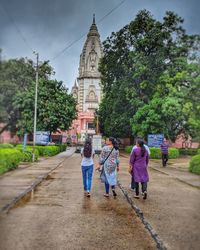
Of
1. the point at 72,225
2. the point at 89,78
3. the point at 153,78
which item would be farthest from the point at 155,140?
the point at 89,78

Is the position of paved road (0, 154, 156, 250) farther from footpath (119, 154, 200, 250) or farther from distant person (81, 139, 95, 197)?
distant person (81, 139, 95, 197)

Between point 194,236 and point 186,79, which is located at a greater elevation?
point 186,79

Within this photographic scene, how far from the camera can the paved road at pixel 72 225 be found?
495 cm

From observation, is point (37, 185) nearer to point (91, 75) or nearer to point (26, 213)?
point (26, 213)

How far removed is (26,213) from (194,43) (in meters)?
31.2

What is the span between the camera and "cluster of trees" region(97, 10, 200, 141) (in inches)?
1262

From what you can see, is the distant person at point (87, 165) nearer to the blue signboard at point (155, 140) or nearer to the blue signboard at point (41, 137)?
the blue signboard at point (41, 137)

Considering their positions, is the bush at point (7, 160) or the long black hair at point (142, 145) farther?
the bush at point (7, 160)

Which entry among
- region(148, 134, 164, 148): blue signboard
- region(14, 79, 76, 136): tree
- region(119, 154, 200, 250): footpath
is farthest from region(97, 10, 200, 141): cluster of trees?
region(119, 154, 200, 250): footpath

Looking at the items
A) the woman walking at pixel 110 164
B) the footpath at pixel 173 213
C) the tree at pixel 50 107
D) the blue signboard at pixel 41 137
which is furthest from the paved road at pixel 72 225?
the tree at pixel 50 107

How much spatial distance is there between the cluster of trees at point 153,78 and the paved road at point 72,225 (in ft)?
77.4

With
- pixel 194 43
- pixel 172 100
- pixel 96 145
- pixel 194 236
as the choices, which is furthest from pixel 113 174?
pixel 96 145

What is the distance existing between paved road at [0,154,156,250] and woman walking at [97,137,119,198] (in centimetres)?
52

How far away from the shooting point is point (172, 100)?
101 ft
